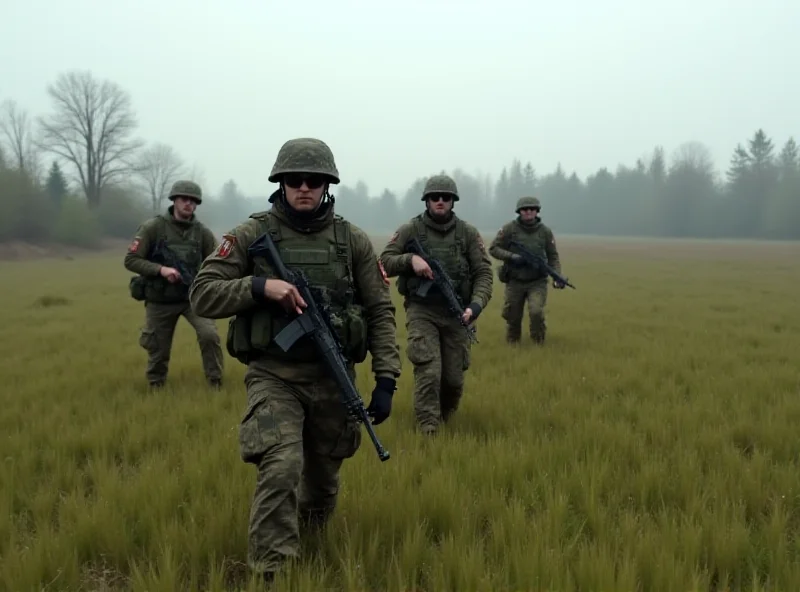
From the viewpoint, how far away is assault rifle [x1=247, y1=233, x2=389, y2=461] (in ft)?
10.0

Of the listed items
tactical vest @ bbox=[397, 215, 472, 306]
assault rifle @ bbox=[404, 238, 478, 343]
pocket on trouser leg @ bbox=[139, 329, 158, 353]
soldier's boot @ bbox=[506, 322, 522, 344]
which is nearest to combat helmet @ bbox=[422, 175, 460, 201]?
tactical vest @ bbox=[397, 215, 472, 306]

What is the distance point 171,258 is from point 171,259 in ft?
0.04

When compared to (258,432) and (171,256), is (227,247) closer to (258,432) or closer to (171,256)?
(258,432)

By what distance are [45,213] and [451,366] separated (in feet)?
167

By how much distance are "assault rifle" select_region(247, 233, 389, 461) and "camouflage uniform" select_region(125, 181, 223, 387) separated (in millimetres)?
3871

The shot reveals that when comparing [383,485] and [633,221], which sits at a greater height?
[633,221]

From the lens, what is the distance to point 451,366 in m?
5.68

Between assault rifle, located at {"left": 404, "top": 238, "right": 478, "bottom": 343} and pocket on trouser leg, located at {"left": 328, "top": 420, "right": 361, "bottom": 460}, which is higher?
assault rifle, located at {"left": 404, "top": 238, "right": 478, "bottom": 343}

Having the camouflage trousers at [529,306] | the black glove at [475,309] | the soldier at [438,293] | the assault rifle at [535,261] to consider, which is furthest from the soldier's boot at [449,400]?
the assault rifle at [535,261]

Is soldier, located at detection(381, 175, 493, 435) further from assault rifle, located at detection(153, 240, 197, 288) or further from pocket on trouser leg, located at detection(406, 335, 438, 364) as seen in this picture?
assault rifle, located at detection(153, 240, 197, 288)

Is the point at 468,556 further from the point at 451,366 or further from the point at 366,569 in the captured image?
the point at 451,366

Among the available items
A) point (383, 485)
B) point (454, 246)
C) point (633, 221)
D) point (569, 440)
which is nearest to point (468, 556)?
point (383, 485)

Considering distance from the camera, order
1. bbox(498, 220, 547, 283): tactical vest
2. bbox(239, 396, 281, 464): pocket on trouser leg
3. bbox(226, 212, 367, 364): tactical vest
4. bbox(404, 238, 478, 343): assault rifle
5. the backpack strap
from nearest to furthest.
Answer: bbox(239, 396, 281, 464): pocket on trouser leg < bbox(226, 212, 367, 364): tactical vest < the backpack strap < bbox(404, 238, 478, 343): assault rifle < bbox(498, 220, 547, 283): tactical vest

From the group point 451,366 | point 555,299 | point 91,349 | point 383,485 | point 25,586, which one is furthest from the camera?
point 555,299
